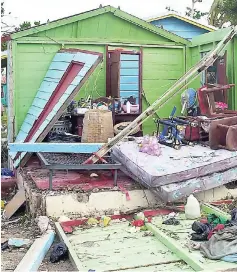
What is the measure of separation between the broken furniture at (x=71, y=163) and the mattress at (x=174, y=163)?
0.94 ft

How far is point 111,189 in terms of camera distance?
277 inches

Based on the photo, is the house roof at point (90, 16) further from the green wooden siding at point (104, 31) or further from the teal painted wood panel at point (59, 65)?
the teal painted wood panel at point (59, 65)

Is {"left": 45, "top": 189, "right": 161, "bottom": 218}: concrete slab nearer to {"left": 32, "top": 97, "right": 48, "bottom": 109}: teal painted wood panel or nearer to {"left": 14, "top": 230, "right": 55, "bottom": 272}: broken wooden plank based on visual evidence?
{"left": 14, "top": 230, "right": 55, "bottom": 272}: broken wooden plank

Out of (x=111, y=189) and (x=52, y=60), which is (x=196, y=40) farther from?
(x=111, y=189)

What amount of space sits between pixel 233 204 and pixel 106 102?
454 centimetres

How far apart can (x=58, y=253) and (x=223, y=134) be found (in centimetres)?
387

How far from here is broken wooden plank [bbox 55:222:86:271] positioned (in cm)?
493

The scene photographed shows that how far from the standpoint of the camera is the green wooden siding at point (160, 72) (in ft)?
37.0

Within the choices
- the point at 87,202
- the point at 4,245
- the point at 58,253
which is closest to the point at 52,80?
the point at 87,202

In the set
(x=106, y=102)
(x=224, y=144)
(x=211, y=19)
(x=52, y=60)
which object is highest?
(x=211, y=19)

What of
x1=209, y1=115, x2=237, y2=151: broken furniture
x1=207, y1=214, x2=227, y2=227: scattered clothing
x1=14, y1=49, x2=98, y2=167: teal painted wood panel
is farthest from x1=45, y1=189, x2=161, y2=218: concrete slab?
x1=14, y1=49, x2=98, y2=167: teal painted wood panel

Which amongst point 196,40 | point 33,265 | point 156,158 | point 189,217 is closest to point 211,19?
point 196,40

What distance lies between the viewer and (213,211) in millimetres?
6555

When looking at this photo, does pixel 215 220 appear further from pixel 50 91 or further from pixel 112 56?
pixel 112 56
